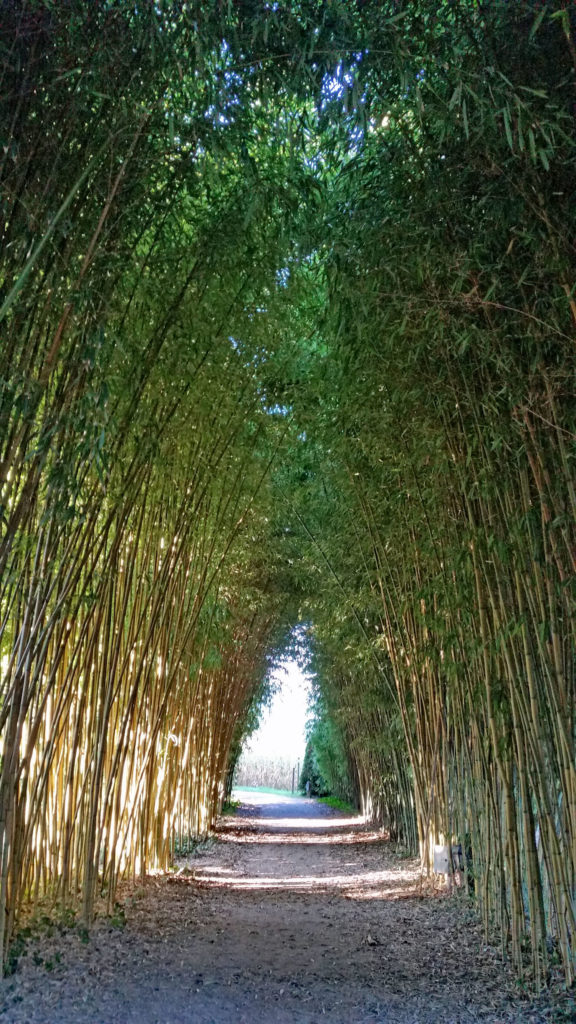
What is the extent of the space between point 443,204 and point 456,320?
405mm

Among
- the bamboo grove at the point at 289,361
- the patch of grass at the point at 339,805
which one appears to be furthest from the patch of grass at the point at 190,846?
the patch of grass at the point at 339,805

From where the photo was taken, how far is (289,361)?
4.66m

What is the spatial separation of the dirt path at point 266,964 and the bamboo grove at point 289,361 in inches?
10.9

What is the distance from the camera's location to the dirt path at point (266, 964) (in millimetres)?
2930

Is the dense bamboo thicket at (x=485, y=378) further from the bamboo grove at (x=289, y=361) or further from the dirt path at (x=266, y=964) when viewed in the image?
the dirt path at (x=266, y=964)

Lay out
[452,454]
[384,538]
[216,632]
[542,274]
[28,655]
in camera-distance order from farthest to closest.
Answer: [216,632] → [384,538] → [452,454] → [28,655] → [542,274]

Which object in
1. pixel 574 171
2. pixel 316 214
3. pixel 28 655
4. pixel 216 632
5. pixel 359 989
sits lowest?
pixel 359 989

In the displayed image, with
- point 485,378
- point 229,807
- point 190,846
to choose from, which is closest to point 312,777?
point 229,807

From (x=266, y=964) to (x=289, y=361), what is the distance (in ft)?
10.3

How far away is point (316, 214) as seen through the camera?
3.33 m

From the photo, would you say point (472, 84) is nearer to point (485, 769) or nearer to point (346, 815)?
point (485, 769)

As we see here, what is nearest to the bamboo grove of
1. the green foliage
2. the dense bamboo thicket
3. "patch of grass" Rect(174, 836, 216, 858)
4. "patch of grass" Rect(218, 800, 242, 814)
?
the dense bamboo thicket

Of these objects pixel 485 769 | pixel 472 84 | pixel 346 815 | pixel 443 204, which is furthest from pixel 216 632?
pixel 346 815

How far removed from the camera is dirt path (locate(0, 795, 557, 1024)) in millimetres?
2930
